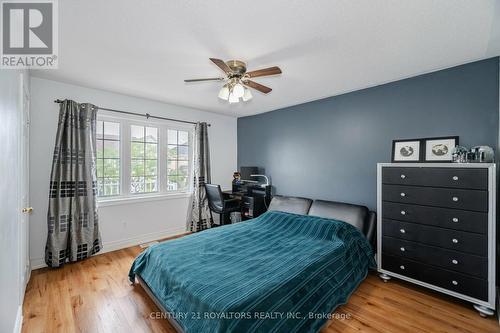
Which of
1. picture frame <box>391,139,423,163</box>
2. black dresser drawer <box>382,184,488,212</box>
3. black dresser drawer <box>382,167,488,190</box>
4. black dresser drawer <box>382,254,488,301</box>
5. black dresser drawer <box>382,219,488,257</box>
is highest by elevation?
picture frame <box>391,139,423,163</box>

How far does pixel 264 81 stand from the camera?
110 inches

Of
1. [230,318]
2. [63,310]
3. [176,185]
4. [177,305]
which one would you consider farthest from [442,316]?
[176,185]

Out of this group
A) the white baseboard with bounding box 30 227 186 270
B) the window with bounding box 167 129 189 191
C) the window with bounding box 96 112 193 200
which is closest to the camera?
the white baseboard with bounding box 30 227 186 270

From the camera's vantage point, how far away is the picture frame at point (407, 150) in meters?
2.59

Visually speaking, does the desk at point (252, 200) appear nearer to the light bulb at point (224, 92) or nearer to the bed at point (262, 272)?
the bed at point (262, 272)

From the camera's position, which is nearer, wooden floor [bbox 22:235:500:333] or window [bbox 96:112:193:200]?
wooden floor [bbox 22:235:500:333]

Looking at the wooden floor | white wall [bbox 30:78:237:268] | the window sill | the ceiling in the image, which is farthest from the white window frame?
the wooden floor

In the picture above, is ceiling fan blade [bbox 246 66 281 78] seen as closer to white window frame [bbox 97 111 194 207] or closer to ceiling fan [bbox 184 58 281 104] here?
ceiling fan [bbox 184 58 281 104]

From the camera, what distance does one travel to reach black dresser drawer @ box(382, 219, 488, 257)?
6.46 ft

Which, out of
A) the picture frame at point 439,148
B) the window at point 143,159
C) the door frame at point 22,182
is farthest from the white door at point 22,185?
the picture frame at point 439,148

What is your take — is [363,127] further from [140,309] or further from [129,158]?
[129,158]

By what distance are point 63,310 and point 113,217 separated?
4.97 ft

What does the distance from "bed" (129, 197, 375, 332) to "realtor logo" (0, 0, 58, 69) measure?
1.84 m

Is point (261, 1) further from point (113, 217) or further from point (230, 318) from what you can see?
point (113, 217)
